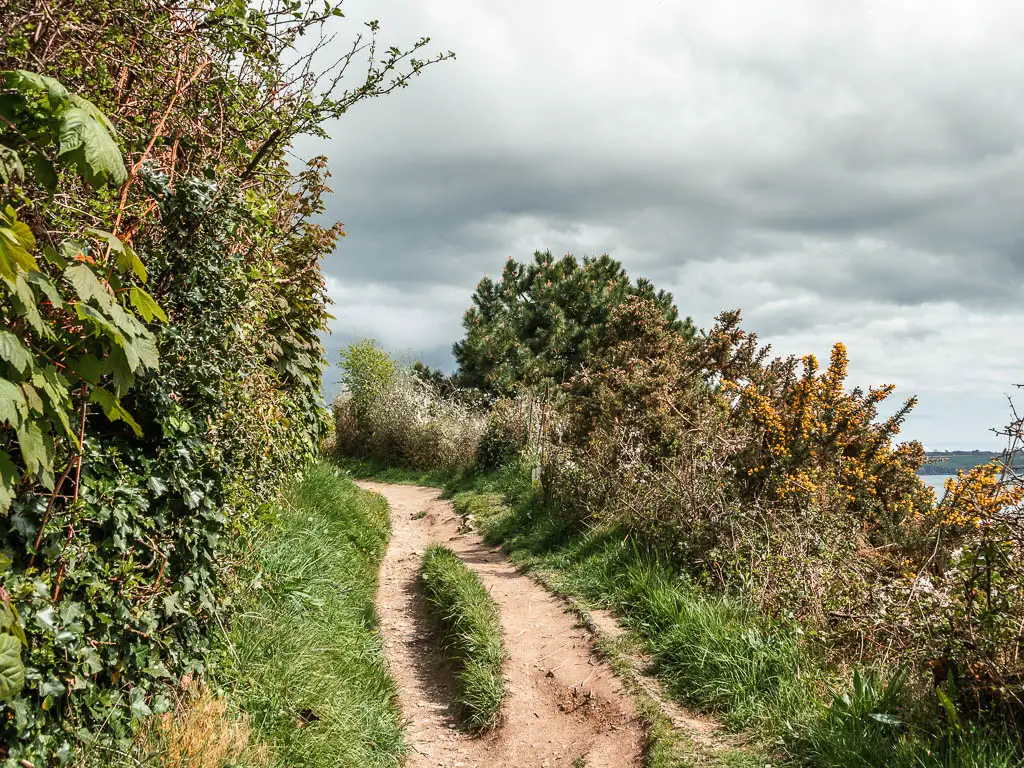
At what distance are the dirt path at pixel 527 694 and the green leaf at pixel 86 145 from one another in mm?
4811

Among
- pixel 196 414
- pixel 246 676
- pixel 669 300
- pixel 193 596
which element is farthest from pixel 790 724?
pixel 669 300

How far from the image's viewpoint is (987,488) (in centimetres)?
707

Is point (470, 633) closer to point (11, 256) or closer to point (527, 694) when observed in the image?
point (527, 694)

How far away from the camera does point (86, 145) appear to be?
2.53 meters

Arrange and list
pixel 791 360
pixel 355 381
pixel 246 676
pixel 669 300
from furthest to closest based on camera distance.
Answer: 1. pixel 669 300
2. pixel 355 381
3. pixel 791 360
4. pixel 246 676

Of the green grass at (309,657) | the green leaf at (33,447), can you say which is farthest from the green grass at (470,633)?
the green leaf at (33,447)

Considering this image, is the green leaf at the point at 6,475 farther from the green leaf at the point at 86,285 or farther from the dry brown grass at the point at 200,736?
the dry brown grass at the point at 200,736

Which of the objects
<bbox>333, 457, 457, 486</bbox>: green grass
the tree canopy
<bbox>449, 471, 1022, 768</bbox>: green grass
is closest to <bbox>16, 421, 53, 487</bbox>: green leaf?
<bbox>449, 471, 1022, 768</bbox>: green grass

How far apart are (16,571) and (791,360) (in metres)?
8.90

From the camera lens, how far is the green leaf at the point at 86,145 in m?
2.51

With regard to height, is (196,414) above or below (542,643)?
above

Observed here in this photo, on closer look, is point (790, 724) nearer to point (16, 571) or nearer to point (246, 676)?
point (246, 676)

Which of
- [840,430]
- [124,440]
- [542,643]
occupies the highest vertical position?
[840,430]

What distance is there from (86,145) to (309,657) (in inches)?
161
